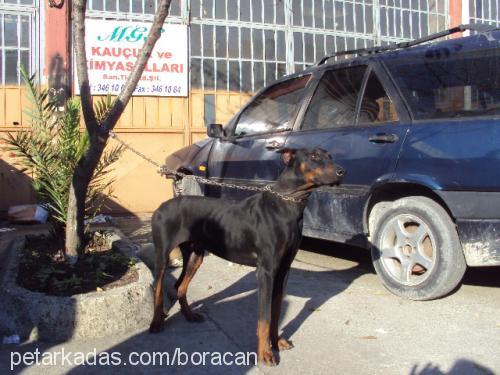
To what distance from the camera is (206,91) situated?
9914 mm

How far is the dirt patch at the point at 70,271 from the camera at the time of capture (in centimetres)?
393

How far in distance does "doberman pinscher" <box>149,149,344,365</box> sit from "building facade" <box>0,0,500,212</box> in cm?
567

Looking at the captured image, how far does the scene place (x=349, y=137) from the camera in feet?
15.5

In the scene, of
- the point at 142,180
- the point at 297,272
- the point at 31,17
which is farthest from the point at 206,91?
the point at 297,272

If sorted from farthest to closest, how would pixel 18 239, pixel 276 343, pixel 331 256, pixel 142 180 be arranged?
pixel 142 180 < pixel 331 256 < pixel 18 239 < pixel 276 343

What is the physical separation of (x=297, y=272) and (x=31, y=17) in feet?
21.2

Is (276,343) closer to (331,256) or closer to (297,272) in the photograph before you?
(297,272)

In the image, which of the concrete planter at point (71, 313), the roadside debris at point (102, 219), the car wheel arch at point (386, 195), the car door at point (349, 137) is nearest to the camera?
the concrete planter at point (71, 313)

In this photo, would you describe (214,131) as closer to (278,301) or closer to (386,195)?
(386,195)

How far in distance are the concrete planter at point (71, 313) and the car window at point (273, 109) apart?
8.55 feet

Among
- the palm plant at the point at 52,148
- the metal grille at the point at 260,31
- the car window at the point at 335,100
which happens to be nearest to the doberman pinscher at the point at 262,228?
the palm plant at the point at 52,148

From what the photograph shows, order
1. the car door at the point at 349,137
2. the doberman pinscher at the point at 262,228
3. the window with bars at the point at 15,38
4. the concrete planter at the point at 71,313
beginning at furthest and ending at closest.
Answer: the window with bars at the point at 15,38, the car door at the point at 349,137, the concrete planter at the point at 71,313, the doberman pinscher at the point at 262,228

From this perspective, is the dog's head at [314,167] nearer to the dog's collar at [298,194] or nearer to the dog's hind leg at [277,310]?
the dog's collar at [298,194]

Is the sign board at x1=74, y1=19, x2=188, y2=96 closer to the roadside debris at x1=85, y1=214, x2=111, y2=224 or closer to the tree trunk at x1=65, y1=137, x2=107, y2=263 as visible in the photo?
the roadside debris at x1=85, y1=214, x2=111, y2=224
